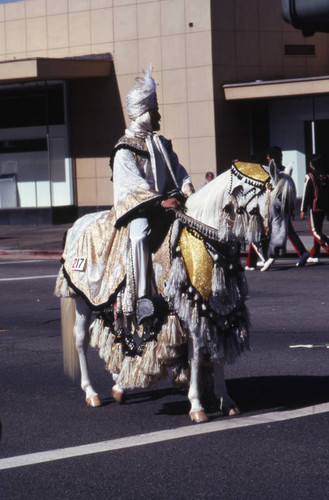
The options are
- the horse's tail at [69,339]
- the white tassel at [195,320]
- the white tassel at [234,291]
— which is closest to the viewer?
the white tassel at [195,320]

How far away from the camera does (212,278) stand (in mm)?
6887

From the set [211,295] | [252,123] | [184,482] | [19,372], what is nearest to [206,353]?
[211,295]

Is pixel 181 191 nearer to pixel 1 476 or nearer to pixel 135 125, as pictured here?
pixel 135 125

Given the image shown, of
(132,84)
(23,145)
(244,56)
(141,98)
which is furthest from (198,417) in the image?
(23,145)

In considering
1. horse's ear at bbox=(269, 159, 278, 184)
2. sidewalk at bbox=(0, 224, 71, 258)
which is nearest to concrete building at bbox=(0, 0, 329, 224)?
sidewalk at bbox=(0, 224, 71, 258)

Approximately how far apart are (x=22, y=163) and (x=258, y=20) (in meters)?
8.88

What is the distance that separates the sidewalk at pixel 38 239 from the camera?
22703 mm

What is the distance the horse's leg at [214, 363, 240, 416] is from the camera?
7.07 metres

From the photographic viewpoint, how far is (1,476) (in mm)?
5684

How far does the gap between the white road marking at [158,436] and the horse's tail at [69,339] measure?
4.77 feet

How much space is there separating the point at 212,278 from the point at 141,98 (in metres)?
1.50

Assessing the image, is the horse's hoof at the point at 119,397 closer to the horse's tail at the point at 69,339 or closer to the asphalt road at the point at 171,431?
the asphalt road at the point at 171,431

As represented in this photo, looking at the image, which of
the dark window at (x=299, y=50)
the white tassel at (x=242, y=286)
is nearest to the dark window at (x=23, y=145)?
the dark window at (x=299, y=50)

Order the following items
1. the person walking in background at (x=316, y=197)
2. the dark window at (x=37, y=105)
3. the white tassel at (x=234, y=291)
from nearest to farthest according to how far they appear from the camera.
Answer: the white tassel at (x=234, y=291) → the person walking in background at (x=316, y=197) → the dark window at (x=37, y=105)
